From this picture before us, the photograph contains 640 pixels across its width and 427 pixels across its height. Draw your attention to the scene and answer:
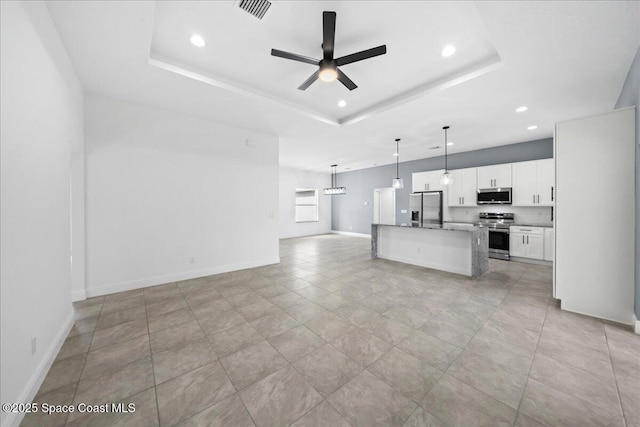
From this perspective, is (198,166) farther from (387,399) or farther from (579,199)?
(579,199)

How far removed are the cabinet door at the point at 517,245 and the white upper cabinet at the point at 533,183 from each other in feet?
2.67

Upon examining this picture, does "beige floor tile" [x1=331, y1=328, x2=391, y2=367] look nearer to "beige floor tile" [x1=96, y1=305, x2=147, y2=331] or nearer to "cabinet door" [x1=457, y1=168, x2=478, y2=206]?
"beige floor tile" [x1=96, y1=305, x2=147, y2=331]

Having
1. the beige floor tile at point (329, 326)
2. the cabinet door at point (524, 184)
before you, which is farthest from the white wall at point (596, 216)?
the cabinet door at point (524, 184)

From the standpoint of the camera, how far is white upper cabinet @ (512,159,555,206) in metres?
5.35

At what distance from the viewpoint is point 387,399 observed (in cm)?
160

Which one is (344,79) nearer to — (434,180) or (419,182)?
(434,180)

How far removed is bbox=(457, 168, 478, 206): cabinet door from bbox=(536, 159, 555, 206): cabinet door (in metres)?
1.31

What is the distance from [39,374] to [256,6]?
11.4 feet

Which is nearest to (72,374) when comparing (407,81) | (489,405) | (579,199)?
(489,405)

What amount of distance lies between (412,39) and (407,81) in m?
0.90

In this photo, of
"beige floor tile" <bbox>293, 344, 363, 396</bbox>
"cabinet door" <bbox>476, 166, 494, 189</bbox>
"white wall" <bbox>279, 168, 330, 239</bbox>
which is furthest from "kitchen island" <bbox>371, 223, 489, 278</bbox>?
"white wall" <bbox>279, 168, 330, 239</bbox>

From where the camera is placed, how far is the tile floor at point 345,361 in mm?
1501

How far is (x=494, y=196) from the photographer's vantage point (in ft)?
20.0

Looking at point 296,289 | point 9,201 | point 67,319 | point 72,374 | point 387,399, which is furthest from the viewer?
point 296,289
